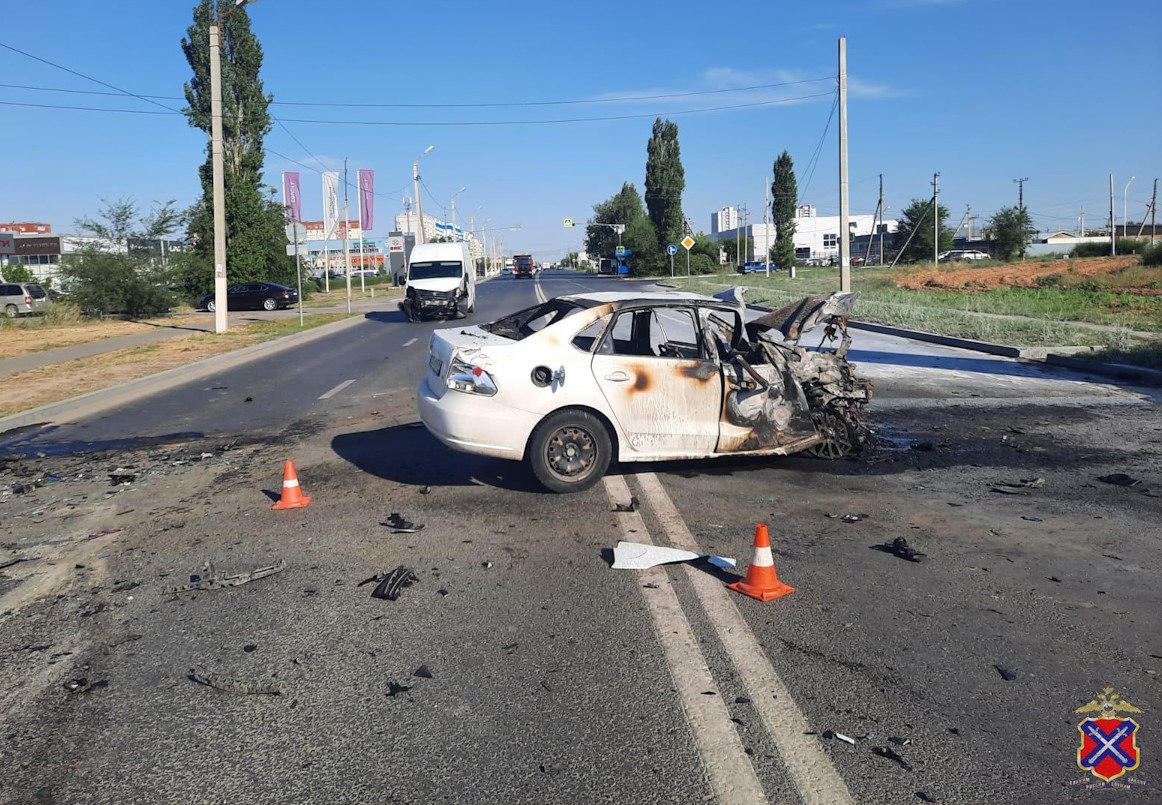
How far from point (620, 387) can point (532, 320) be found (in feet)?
4.55

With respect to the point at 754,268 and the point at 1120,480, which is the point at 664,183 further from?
the point at 1120,480

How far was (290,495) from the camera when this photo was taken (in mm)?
7301

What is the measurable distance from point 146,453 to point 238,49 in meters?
42.4

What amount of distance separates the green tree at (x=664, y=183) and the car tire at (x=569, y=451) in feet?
266

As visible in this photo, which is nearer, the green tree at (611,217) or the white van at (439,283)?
the white van at (439,283)

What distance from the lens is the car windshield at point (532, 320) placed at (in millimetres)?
7941

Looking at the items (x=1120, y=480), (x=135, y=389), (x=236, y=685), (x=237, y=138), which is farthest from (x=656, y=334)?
(x=237, y=138)

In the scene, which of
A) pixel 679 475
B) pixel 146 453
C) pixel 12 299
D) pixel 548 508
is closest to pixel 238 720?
pixel 548 508

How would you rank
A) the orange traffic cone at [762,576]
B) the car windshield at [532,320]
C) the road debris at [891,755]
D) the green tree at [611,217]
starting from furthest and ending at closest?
the green tree at [611,217] < the car windshield at [532,320] < the orange traffic cone at [762,576] < the road debris at [891,755]

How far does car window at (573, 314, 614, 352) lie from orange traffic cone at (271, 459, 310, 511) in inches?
95.1

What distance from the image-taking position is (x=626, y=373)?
7.42m

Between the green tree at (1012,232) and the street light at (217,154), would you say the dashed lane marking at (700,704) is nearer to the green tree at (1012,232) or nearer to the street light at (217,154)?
the street light at (217,154)

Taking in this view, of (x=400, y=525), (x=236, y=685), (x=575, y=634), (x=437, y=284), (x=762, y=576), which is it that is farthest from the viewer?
(x=437, y=284)

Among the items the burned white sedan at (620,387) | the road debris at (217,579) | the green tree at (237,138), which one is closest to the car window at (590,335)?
the burned white sedan at (620,387)
